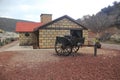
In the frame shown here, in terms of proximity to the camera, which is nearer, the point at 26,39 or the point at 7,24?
the point at 26,39

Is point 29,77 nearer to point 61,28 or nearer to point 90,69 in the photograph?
point 90,69

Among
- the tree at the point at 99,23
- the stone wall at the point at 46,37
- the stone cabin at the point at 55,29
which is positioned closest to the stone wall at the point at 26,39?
the stone cabin at the point at 55,29

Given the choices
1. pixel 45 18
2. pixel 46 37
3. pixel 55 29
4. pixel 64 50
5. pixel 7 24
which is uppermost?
pixel 7 24

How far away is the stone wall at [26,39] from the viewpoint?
3064cm

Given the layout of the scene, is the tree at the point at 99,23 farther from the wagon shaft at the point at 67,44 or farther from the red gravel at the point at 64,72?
the red gravel at the point at 64,72

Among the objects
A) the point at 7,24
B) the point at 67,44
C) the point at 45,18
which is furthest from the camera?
the point at 7,24

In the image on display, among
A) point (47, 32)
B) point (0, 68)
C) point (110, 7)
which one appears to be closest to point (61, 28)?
point (47, 32)

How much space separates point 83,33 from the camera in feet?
82.8

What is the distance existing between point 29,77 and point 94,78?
269 centimetres

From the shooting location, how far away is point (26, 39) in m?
30.8

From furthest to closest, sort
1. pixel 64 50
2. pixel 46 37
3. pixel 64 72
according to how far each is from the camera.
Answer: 1. pixel 46 37
2. pixel 64 50
3. pixel 64 72

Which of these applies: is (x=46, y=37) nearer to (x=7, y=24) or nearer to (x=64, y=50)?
(x=64, y=50)

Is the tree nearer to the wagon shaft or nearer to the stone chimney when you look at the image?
the stone chimney

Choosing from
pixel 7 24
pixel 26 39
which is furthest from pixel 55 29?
pixel 7 24
